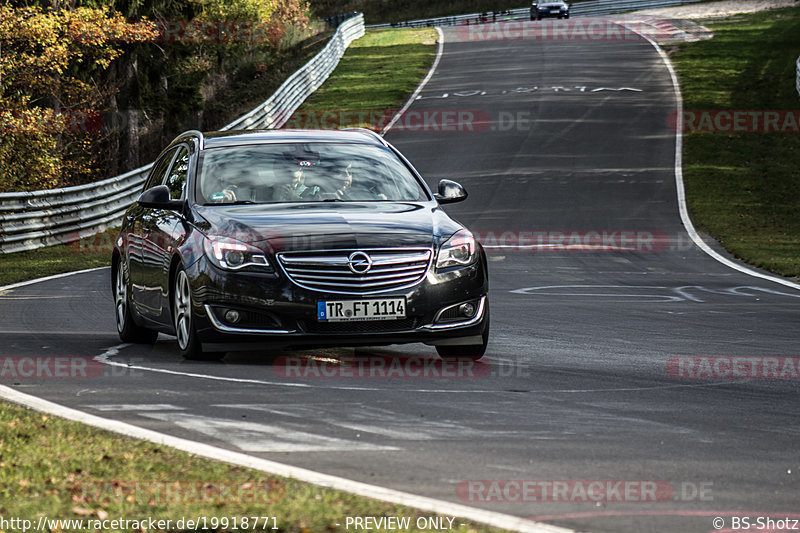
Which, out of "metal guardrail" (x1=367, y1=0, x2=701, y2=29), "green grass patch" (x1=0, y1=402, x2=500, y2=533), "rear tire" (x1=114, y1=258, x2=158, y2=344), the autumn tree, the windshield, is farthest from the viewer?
"metal guardrail" (x1=367, y1=0, x2=701, y2=29)

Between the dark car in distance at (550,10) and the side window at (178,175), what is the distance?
6620 cm

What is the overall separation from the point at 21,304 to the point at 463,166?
20986 millimetres

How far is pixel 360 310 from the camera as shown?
8.81 m

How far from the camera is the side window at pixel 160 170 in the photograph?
1145cm

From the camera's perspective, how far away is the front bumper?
28.9ft

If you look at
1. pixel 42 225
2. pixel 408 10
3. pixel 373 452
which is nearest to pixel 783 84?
pixel 42 225

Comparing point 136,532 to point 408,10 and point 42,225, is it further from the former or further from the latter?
point 408,10

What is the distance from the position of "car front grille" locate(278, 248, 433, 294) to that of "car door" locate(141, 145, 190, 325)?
1279 millimetres

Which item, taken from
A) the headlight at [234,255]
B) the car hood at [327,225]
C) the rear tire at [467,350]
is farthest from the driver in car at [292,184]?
the rear tire at [467,350]

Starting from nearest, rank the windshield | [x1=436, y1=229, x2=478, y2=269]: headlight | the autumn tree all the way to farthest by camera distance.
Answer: [x1=436, y1=229, x2=478, y2=269]: headlight → the windshield → the autumn tree

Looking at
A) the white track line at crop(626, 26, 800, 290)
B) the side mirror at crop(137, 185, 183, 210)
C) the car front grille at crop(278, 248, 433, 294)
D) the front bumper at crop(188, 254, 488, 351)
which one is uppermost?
the side mirror at crop(137, 185, 183, 210)

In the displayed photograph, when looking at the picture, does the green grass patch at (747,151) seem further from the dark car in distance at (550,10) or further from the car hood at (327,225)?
the dark car in distance at (550,10)

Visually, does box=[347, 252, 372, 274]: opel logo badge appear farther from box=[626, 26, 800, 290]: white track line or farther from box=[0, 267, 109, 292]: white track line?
box=[626, 26, 800, 290]: white track line

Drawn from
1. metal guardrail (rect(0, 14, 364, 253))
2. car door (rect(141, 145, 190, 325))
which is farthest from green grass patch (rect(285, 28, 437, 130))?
car door (rect(141, 145, 190, 325))
